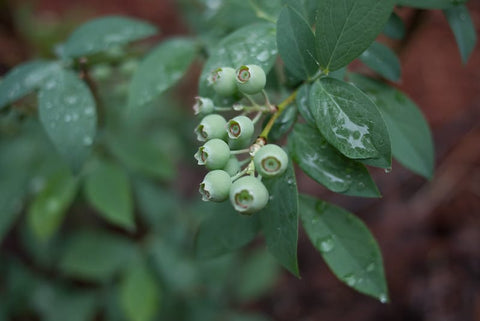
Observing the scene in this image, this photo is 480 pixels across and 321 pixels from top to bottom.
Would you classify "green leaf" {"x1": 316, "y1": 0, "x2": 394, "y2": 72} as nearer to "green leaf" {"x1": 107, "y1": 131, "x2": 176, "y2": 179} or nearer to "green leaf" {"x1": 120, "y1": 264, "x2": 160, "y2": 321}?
"green leaf" {"x1": 107, "y1": 131, "x2": 176, "y2": 179}

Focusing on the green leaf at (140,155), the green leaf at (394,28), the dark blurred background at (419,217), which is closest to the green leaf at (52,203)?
the green leaf at (140,155)

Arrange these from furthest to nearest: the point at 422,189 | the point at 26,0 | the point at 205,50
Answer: the point at 26,0
the point at 422,189
the point at 205,50

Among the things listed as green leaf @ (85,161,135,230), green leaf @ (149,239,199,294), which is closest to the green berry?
green leaf @ (85,161,135,230)

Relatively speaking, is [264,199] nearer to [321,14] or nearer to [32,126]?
[321,14]

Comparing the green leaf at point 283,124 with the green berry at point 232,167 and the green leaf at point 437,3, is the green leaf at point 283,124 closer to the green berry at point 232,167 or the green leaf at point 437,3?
the green berry at point 232,167

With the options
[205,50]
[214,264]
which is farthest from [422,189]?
[205,50]

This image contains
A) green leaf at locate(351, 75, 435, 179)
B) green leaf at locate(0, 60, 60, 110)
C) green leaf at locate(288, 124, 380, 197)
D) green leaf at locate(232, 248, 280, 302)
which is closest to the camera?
green leaf at locate(288, 124, 380, 197)

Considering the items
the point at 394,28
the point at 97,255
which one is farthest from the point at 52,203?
the point at 394,28
